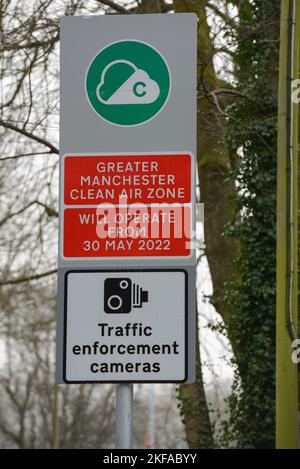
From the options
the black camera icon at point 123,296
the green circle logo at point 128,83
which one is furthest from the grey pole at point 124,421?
the green circle logo at point 128,83

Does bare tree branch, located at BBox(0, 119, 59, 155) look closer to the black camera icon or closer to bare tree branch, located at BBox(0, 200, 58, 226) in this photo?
bare tree branch, located at BBox(0, 200, 58, 226)

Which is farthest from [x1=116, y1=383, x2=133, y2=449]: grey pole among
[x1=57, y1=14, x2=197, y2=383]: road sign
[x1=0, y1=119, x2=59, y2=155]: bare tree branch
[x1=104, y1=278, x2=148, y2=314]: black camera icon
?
[x1=0, y1=119, x2=59, y2=155]: bare tree branch

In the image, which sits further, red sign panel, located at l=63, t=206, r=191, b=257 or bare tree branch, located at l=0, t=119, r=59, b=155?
bare tree branch, located at l=0, t=119, r=59, b=155

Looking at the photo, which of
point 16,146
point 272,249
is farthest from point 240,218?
point 16,146

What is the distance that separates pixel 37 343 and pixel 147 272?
43.3 metres

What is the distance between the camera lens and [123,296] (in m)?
4.78

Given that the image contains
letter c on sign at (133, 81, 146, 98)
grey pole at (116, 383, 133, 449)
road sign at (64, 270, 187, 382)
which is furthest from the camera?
letter c on sign at (133, 81, 146, 98)

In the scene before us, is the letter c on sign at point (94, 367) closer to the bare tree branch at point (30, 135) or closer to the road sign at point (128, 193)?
the road sign at point (128, 193)

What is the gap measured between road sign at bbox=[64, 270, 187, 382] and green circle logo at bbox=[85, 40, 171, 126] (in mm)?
688

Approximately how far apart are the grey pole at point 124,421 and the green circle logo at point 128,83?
116 cm

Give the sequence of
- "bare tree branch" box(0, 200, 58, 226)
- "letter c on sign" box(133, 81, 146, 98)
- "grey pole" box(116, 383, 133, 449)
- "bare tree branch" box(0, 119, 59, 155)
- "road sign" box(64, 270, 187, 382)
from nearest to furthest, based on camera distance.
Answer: "grey pole" box(116, 383, 133, 449)
"road sign" box(64, 270, 187, 382)
"letter c on sign" box(133, 81, 146, 98)
"bare tree branch" box(0, 119, 59, 155)
"bare tree branch" box(0, 200, 58, 226)

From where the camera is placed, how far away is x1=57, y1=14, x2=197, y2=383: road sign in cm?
474

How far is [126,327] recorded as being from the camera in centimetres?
475

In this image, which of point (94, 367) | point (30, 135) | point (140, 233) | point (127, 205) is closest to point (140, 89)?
point (127, 205)
